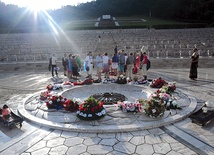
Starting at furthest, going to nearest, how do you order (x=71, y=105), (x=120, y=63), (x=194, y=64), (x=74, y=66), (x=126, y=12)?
(x=126, y=12) < (x=74, y=66) < (x=120, y=63) < (x=194, y=64) < (x=71, y=105)

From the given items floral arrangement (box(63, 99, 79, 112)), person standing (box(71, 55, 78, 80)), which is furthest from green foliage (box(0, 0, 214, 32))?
floral arrangement (box(63, 99, 79, 112))

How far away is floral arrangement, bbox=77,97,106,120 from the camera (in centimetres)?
647

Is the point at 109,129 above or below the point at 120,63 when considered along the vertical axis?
below

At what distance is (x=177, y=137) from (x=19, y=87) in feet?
26.1

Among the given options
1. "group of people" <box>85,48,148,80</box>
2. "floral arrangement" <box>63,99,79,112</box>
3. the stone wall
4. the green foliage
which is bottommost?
"floral arrangement" <box>63,99,79,112</box>

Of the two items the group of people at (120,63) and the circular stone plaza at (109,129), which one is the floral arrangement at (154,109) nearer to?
the circular stone plaza at (109,129)

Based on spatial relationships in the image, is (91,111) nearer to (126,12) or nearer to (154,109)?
(154,109)

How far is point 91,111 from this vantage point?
21.2 feet

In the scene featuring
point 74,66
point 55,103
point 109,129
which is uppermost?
point 74,66

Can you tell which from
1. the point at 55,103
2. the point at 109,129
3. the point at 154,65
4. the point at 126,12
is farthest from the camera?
the point at 126,12

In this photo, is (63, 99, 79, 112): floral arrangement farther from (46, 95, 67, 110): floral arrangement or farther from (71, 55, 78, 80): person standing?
(71, 55, 78, 80): person standing

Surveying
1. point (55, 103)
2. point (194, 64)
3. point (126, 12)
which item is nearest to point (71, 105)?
point (55, 103)

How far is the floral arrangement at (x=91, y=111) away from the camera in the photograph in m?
6.47

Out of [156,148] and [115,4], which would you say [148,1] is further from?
[156,148]
